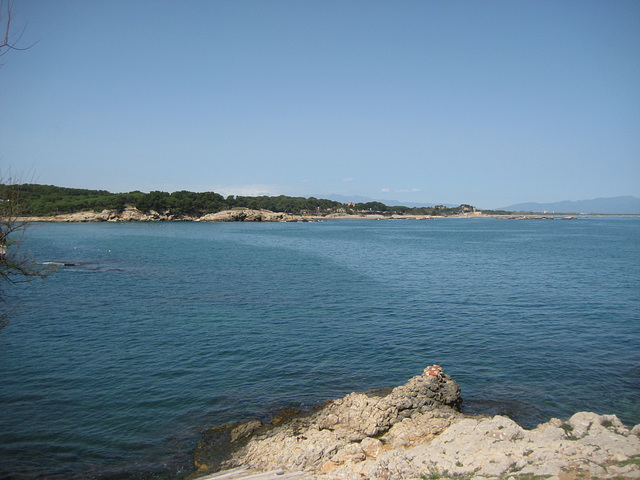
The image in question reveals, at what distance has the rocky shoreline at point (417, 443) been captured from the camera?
981 centimetres

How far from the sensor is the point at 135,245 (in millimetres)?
74750

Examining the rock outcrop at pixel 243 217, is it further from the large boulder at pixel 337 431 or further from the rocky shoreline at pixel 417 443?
the rocky shoreline at pixel 417 443

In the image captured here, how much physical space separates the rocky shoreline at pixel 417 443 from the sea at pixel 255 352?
113 centimetres

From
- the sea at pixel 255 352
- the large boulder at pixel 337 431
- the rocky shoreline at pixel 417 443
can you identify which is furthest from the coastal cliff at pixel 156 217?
the rocky shoreline at pixel 417 443

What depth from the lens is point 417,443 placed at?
40.7 feet

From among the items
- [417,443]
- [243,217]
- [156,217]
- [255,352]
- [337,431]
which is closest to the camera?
[417,443]

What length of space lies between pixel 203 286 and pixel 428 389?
26.8 metres

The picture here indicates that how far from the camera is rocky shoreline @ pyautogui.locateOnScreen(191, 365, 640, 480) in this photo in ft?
32.2

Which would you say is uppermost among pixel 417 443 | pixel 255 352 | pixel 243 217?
pixel 243 217

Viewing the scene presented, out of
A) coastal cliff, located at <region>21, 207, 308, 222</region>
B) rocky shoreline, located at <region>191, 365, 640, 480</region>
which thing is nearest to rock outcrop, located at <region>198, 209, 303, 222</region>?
coastal cliff, located at <region>21, 207, 308, 222</region>

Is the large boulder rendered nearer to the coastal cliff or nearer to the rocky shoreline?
the rocky shoreline

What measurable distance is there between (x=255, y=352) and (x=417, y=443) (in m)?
10.7

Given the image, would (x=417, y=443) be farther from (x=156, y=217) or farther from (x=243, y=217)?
(x=243, y=217)

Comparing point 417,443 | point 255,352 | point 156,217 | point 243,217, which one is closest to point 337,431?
point 417,443
